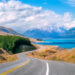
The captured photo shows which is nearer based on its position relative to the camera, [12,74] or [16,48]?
[12,74]

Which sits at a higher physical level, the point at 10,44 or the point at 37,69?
the point at 37,69

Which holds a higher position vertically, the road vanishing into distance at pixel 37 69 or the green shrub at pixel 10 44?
the road vanishing into distance at pixel 37 69

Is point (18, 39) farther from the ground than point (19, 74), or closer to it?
closer to it

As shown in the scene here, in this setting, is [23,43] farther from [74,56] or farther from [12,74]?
[12,74]

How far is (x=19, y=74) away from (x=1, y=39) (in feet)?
370

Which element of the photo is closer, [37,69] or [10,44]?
[37,69]

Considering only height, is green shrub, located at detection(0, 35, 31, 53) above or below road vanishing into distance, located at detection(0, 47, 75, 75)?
below

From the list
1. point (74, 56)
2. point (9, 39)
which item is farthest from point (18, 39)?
point (74, 56)

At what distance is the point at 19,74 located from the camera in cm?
1308

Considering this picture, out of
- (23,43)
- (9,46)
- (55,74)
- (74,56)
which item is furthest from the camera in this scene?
(23,43)

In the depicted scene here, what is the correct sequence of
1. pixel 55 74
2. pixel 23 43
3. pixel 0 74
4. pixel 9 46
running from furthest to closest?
pixel 23 43
pixel 9 46
pixel 55 74
pixel 0 74

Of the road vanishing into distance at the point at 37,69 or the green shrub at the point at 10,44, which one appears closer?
the road vanishing into distance at the point at 37,69

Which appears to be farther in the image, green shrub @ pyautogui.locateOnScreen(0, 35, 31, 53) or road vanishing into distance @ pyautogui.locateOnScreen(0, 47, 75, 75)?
green shrub @ pyautogui.locateOnScreen(0, 35, 31, 53)

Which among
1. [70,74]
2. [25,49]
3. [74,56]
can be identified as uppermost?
[70,74]
